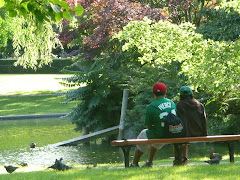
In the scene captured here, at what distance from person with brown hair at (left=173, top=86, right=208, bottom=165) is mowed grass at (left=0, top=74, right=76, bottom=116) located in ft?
39.4

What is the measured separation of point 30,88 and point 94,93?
753 inches

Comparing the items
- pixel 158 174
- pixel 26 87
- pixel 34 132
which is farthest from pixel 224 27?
pixel 26 87

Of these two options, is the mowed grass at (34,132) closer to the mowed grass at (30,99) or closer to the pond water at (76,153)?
the pond water at (76,153)

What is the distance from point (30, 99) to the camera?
2852 centimetres

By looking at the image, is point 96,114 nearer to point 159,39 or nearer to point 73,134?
point 73,134

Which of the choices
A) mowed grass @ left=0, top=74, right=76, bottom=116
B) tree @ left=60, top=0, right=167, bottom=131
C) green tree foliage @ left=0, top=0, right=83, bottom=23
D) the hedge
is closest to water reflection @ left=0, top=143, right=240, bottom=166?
tree @ left=60, top=0, right=167, bottom=131

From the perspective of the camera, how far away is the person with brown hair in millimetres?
7527

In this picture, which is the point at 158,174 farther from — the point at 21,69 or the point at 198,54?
the point at 21,69

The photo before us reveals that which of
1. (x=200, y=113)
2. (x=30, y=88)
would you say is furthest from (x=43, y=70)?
(x=200, y=113)

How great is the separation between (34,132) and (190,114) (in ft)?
36.4

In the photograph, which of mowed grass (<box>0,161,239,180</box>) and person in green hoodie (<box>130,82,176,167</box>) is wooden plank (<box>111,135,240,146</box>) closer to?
person in green hoodie (<box>130,82,176,167</box>)

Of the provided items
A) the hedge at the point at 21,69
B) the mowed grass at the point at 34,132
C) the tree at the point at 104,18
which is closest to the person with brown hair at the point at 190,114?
the mowed grass at the point at 34,132

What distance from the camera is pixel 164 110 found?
7195 mm

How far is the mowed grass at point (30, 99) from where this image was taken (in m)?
24.2
